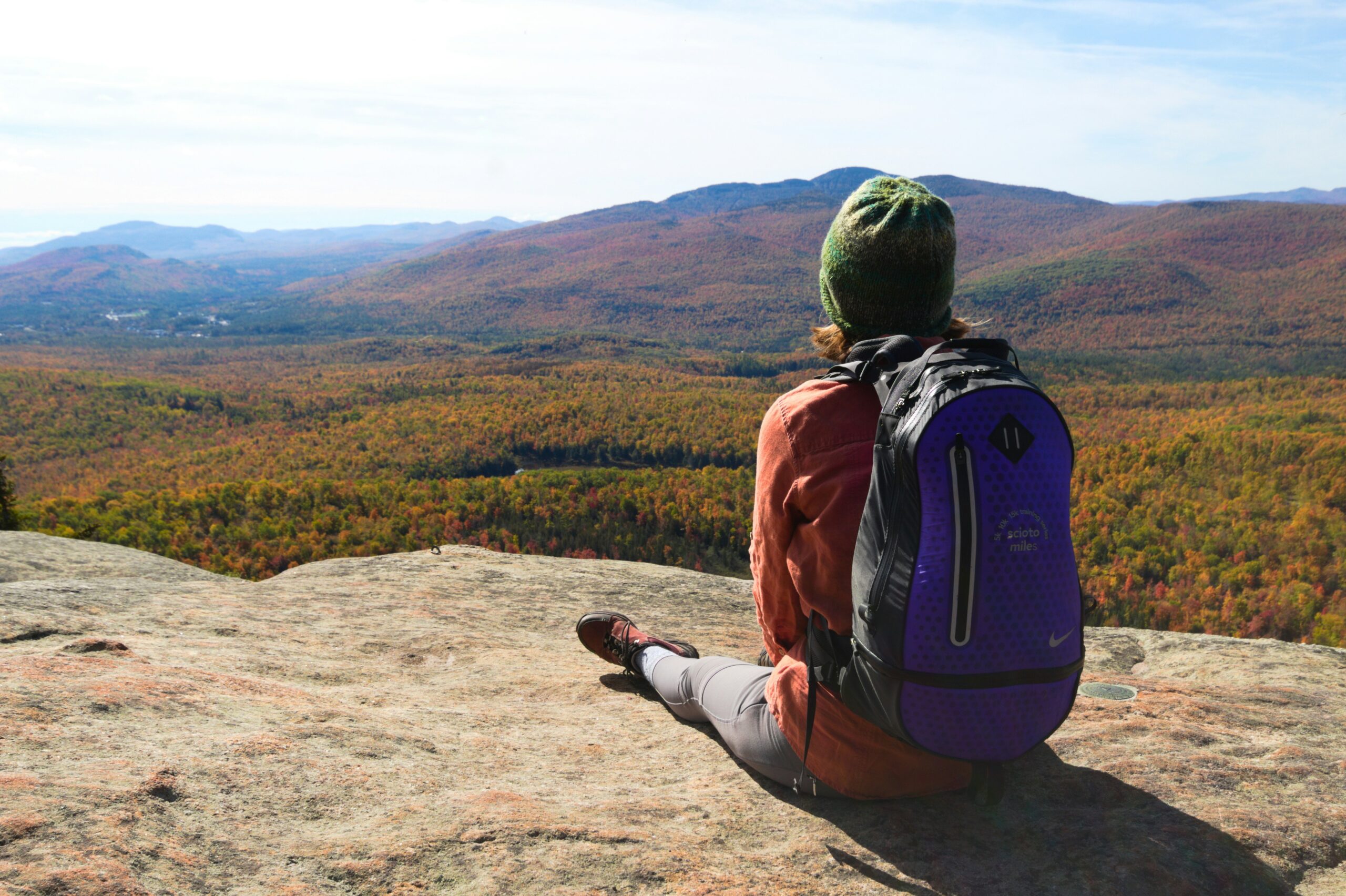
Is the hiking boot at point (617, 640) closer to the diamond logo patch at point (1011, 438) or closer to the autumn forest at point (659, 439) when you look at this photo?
the diamond logo patch at point (1011, 438)

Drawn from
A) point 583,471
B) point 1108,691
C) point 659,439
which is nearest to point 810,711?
point 1108,691

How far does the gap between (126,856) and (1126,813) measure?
3259 millimetres

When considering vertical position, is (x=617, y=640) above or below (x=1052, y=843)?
below

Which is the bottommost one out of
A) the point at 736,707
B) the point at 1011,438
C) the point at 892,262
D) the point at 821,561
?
→ the point at 736,707

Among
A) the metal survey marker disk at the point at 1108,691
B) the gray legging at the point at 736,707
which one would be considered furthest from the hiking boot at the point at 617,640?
the metal survey marker disk at the point at 1108,691

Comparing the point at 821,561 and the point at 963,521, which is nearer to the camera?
the point at 963,521

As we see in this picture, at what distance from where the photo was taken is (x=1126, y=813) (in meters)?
2.80

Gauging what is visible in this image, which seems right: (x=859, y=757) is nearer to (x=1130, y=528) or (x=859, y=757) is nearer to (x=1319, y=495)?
(x=1130, y=528)

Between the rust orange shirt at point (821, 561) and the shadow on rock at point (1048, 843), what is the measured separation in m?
0.12

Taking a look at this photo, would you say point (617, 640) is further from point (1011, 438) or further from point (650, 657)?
point (1011, 438)

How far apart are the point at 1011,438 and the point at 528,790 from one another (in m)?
2.24

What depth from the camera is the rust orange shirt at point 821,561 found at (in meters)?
2.49

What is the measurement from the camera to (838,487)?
2.47 meters

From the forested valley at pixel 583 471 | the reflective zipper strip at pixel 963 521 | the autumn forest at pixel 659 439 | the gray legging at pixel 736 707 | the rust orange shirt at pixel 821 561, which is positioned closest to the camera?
the reflective zipper strip at pixel 963 521
